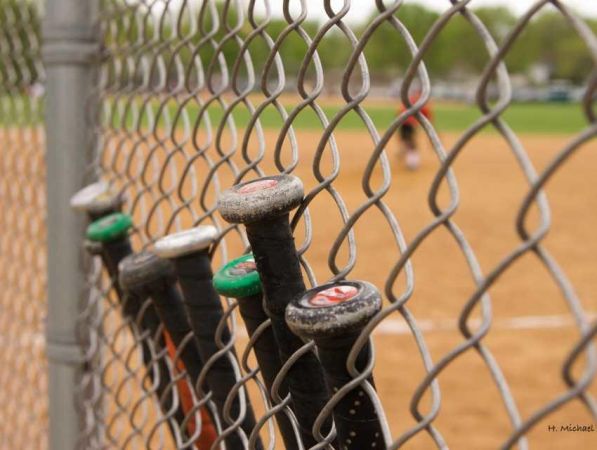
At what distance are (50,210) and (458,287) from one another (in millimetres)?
5244

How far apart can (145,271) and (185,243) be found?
0.25 meters

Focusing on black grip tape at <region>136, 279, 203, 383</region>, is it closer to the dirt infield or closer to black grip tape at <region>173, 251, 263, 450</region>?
black grip tape at <region>173, 251, 263, 450</region>

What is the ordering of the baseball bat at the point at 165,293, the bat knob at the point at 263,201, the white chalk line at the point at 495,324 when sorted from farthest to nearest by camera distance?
the white chalk line at the point at 495,324 < the baseball bat at the point at 165,293 < the bat knob at the point at 263,201

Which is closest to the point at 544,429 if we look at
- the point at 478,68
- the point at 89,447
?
the point at 89,447

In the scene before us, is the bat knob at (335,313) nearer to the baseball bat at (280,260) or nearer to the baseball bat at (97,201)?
the baseball bat at (280,260)

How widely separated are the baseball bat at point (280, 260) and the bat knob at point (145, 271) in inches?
19.3

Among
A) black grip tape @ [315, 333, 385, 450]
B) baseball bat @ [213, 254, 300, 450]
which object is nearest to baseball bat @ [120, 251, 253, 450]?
baseball bat @ [213, 254, 300, 450]

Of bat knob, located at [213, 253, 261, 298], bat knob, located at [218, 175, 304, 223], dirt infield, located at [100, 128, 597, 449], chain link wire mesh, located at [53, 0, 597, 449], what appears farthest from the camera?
dirt infield, located at [100, 128, 597, 449]

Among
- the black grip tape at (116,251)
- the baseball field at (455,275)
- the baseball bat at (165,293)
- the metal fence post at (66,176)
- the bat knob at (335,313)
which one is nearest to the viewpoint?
the bat knob at (335,313)

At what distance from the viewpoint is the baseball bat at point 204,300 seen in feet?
4.88

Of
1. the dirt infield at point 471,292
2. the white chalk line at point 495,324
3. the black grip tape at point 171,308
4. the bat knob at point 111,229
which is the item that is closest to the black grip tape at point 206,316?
the black grip tape at point 171,308

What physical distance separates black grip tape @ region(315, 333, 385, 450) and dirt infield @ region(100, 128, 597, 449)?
29cm

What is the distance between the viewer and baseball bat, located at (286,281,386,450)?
3.30ft

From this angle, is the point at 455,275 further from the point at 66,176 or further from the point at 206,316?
the point at 206,316
